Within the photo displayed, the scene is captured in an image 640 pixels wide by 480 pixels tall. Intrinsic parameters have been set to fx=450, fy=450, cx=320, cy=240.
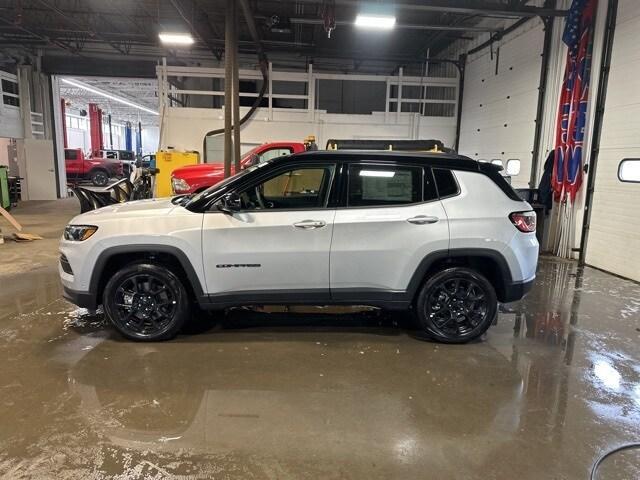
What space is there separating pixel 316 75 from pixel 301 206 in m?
9.90

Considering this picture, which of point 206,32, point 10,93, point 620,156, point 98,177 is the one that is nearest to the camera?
point 620,156

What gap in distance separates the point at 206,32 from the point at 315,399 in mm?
13073

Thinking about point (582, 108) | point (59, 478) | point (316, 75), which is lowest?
point (59, 478)

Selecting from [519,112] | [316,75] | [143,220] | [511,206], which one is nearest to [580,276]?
[511,206]

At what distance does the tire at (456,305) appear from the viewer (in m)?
3.87

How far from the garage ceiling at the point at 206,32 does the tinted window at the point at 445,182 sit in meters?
5.82

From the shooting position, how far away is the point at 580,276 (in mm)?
6527

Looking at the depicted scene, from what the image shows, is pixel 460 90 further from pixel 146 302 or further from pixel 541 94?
pixel 146 302

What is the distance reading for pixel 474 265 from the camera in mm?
3990

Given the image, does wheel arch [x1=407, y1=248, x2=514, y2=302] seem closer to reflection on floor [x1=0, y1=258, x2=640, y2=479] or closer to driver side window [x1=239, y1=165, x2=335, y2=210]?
reflection on floor [x1=0, y1=258, x2=640, y2=479]

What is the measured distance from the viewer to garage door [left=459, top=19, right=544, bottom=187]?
897 centimetres

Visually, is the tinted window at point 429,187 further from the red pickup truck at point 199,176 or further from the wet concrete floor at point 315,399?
the red pickup truck at point 199,176

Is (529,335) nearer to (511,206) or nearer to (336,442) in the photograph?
(511,206)

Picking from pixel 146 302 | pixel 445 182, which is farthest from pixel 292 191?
pixel 146 302
